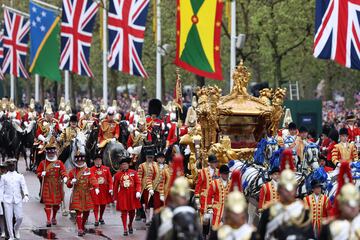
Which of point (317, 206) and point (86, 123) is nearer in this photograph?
point (317, 206)

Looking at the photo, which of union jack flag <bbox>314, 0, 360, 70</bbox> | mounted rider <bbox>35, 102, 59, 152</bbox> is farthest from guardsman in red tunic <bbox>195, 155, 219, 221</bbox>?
mounted rider <bbox>35, 102, 59, 152</bbox>

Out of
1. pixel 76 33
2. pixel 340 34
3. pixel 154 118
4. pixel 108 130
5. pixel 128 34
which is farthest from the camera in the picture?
pixel 76 33

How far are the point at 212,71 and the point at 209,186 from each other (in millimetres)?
10649

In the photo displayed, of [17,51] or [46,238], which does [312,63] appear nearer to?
[17,51]

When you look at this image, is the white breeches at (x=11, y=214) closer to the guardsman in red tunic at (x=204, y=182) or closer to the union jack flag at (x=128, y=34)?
the guardsman in red tunic at (x=204, y=182)

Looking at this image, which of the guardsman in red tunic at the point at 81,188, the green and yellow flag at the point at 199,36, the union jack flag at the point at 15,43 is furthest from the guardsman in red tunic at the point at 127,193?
the union jack flag at the point at 15,43

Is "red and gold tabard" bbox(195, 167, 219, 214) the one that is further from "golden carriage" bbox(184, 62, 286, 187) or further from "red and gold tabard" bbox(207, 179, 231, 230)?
"golden carriage" bbox(184, 62, 286, 187)

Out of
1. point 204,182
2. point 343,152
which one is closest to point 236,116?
point 343,152

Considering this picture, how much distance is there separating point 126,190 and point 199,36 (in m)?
7.74

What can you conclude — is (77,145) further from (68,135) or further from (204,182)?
(204,182)

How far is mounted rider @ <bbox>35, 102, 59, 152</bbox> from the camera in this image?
91.6 feet

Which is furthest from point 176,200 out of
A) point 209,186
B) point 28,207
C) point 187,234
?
point 28,207

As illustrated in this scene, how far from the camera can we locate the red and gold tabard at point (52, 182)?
22.5 m

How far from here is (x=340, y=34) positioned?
23547mm
